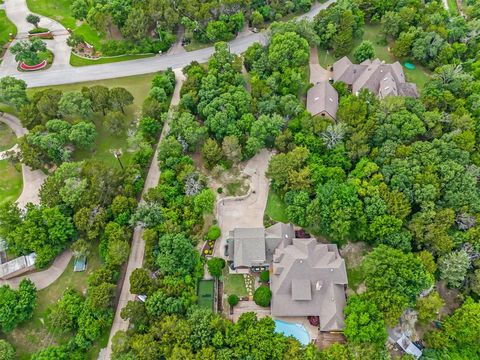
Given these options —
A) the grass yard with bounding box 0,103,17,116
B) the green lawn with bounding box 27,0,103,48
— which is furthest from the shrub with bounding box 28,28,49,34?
the grass yard with bounding box 0,103,17,116

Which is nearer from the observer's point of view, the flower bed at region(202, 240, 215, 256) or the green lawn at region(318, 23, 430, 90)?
the flower bed at region(202, 240, 215, 256)

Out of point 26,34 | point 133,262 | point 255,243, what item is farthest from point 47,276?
point 26,34

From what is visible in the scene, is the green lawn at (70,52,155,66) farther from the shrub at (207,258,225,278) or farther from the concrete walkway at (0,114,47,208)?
the shrub at (207,258,225,278)

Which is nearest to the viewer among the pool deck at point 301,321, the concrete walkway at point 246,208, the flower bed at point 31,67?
the pool deck at point 301,321

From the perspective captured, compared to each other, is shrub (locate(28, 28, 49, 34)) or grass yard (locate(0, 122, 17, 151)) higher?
shrub (locate(28, 28, 49, 34))

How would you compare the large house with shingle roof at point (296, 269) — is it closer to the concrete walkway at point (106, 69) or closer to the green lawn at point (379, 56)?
the concrete walkway at point (106, 69)

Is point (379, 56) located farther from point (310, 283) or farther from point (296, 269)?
point (310, 283)

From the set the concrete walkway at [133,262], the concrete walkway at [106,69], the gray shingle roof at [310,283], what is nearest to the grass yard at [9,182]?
the concrete walkway at [106,69]
